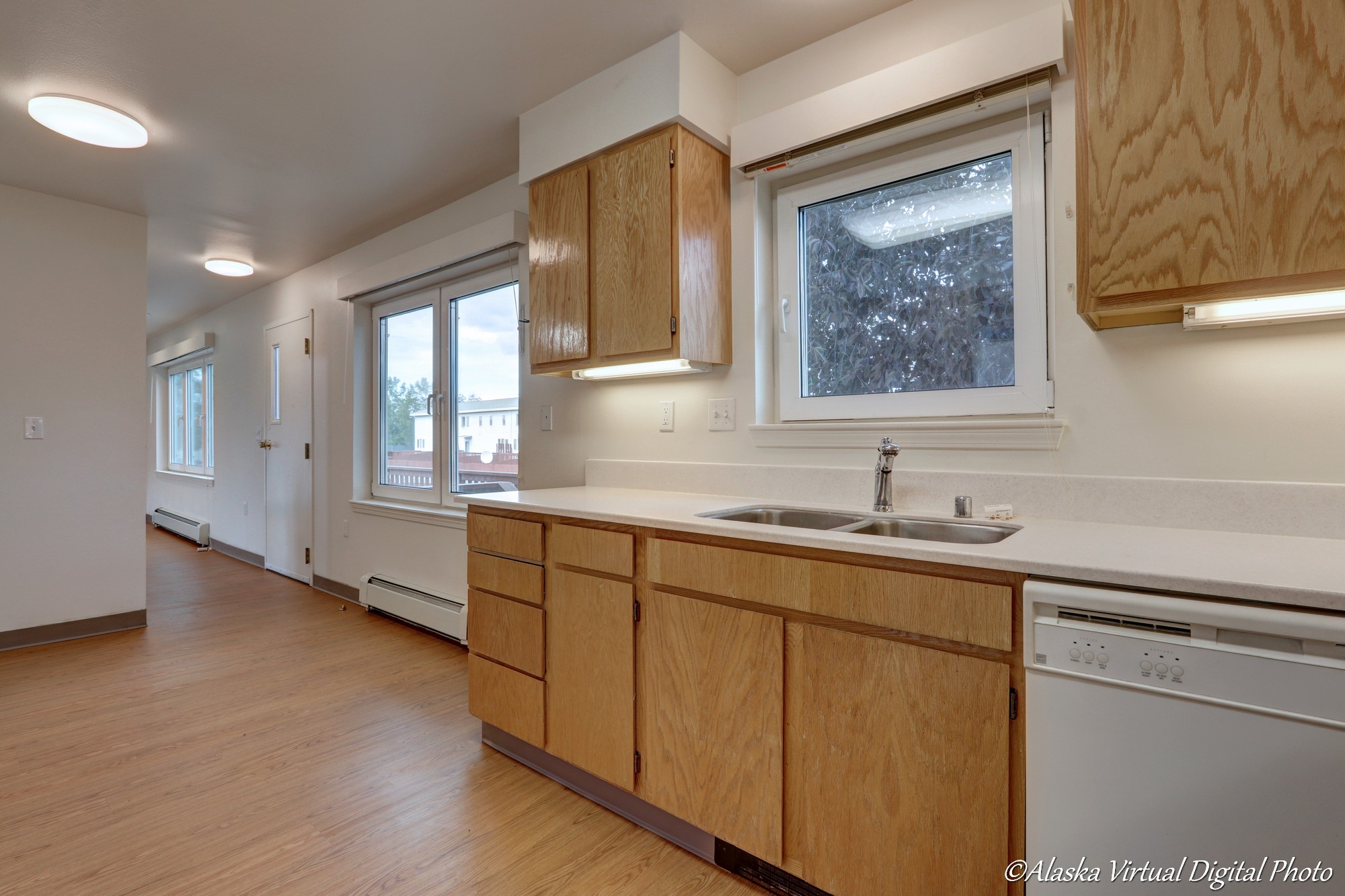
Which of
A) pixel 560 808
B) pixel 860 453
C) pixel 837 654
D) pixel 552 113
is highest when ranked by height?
pixel 552 113

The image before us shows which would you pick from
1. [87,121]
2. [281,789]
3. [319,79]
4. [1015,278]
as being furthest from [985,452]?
[87,121]

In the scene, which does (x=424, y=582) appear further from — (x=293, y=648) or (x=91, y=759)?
(x=91, y=759)

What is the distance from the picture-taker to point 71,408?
349 centimetres

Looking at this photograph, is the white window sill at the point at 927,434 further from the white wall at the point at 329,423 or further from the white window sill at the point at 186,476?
the white window sill at the point at 186,476

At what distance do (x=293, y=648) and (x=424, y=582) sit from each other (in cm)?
70

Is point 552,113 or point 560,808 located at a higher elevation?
point 552,113

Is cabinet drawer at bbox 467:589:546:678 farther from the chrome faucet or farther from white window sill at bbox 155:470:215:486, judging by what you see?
white window sill at bbox 155:470:215:486

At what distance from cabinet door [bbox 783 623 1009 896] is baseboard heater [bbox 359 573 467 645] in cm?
224

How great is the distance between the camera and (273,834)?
1.73 metres

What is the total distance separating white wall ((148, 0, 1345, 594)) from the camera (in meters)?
Result: 1.36

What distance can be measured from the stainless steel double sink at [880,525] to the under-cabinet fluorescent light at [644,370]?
0.57 meters

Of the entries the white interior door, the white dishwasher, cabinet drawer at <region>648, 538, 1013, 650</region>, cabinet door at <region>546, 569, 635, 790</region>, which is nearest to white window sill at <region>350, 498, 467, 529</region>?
the white interior door

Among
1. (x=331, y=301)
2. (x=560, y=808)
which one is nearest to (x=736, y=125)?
(x=560, y=808)

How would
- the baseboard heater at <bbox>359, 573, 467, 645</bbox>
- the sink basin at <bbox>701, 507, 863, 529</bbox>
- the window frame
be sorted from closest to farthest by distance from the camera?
the window frame → the sink basin at <bbox>701, 507, 863, 529</bbox> → the baseboard heater at <bbox>359, 573, 467, 645</bbox>
